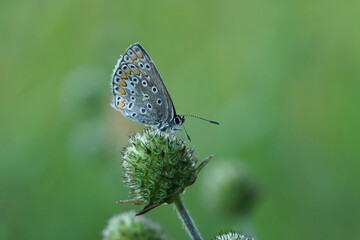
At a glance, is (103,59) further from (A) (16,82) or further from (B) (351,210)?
(B) (351,210)

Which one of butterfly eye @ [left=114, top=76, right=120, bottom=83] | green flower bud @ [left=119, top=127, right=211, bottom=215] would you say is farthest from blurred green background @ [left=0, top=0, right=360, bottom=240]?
butterfly eye @ [left=114, top=76, right=120, bottom=83]

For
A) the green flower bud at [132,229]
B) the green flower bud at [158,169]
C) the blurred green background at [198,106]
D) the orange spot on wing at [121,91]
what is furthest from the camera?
the blurred green background at [198,106]

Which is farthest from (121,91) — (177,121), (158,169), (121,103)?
(158,169)

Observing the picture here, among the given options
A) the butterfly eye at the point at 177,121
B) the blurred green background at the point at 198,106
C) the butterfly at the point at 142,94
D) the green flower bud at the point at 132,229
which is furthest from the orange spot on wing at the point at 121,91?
the blurred green background at the point at 198,106

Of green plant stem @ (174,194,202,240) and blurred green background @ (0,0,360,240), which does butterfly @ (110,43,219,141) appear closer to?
green plant stem @ (174,194,202,240)

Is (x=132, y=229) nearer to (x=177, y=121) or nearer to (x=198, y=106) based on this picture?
(x=177, y=121)

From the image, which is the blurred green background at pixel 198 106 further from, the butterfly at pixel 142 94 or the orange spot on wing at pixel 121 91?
the orange spot on wing at pixel 121 91

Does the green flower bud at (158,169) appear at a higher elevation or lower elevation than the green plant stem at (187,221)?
higher
